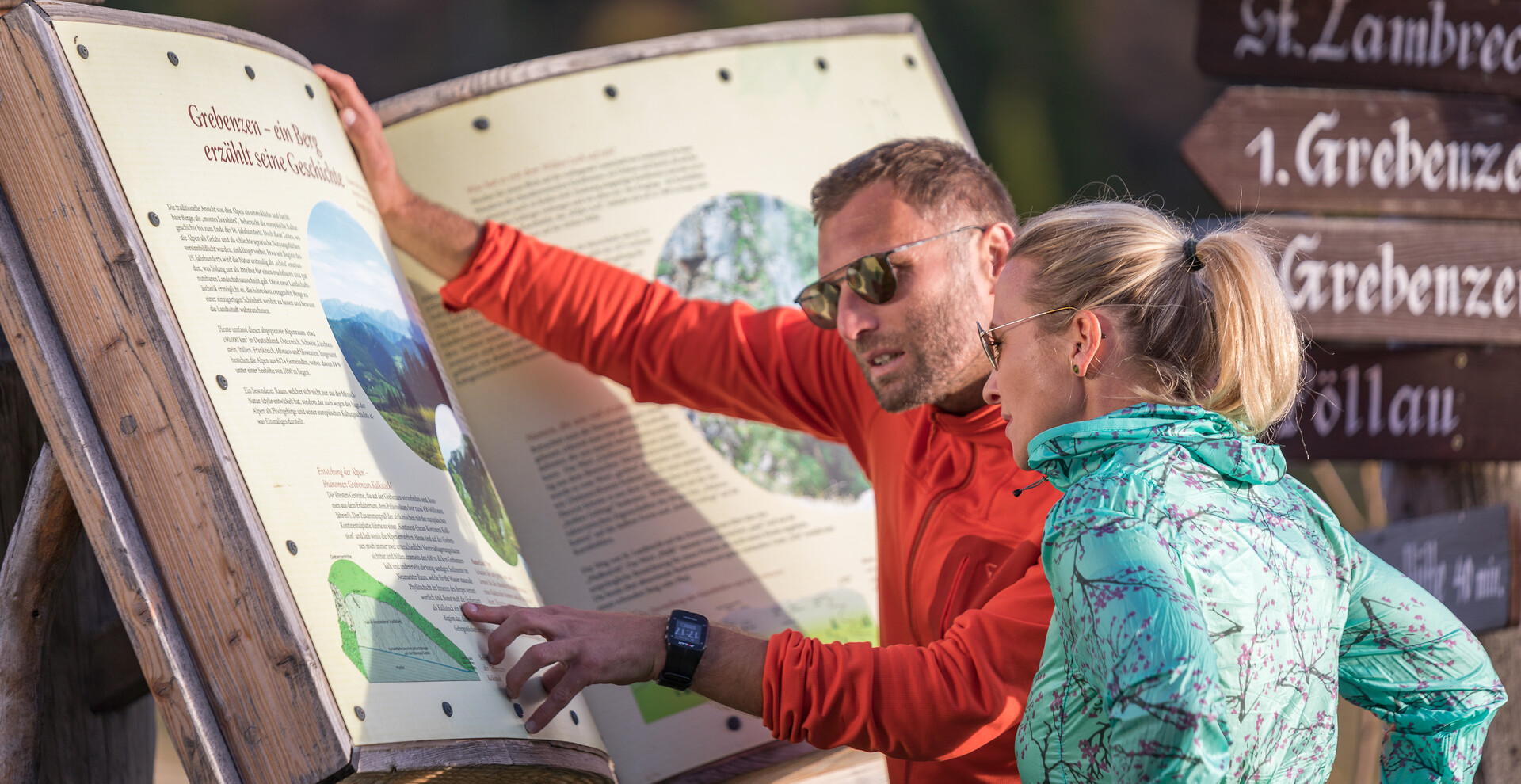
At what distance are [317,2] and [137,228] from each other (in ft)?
19.3

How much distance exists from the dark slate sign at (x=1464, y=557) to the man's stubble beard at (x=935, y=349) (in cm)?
135

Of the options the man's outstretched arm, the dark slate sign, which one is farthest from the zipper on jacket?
the dark slate sign

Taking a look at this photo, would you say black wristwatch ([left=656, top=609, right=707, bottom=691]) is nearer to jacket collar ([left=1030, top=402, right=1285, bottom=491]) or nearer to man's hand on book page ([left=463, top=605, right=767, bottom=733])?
man's hand on book page ([left=463, top=605, right=767, bottom=733])

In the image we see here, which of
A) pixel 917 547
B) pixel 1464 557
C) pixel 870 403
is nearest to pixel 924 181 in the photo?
pixel 870 403

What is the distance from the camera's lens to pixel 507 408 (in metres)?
2.14

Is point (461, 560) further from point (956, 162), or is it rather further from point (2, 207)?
point (956, 162)

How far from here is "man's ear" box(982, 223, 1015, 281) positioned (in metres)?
2.07

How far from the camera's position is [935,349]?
1.97 m

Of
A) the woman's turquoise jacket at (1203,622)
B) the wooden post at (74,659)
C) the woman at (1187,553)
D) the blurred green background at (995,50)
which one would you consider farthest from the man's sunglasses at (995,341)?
the blurred green background at (995,50)

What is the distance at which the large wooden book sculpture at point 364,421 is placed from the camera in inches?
52.9

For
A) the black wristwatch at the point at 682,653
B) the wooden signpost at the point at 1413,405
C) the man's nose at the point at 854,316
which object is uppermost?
the man's nose at the point at 854,316

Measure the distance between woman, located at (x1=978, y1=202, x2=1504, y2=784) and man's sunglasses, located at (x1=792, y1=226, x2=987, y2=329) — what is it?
55 cm

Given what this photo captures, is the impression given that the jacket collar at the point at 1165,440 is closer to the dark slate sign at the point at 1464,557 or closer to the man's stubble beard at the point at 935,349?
the man's stubble beard at the point at 935,349

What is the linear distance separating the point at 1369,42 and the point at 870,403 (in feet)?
5.22
